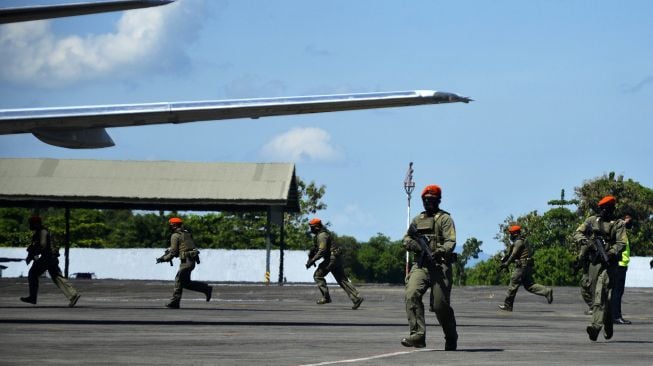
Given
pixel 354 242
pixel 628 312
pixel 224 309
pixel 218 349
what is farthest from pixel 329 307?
pixel 354 242

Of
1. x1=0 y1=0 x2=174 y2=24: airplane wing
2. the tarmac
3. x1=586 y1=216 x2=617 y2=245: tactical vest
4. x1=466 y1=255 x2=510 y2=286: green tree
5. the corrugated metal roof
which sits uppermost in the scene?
the corrugated metal roof

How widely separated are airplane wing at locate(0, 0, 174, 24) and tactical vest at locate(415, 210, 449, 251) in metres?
4.48

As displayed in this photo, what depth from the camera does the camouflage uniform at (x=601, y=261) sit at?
667 inches

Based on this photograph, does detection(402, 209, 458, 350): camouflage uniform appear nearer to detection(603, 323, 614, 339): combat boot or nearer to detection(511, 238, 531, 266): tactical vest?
detection(603, 323, 614, 339): combat boot

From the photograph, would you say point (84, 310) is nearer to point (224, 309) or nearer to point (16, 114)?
point (224, 309)

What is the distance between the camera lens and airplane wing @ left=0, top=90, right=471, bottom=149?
1942cm

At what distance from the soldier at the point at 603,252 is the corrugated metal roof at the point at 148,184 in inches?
1598

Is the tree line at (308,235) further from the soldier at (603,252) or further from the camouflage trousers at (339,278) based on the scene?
the soldier at (603,252)

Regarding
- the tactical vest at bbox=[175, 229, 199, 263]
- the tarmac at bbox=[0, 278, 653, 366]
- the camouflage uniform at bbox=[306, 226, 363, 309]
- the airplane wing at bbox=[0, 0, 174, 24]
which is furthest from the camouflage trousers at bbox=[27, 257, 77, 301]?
the airplane wing at bbox=[0, 0, 174, 24]

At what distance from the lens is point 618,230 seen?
17.4 m

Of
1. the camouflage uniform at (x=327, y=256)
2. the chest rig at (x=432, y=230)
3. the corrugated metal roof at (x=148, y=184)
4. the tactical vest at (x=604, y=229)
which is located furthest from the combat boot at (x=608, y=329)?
Answer: the corrugated metal roof at (x=148, y=184)

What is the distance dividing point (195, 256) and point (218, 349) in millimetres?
13542

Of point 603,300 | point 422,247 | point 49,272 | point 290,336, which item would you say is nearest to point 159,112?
point 290,336

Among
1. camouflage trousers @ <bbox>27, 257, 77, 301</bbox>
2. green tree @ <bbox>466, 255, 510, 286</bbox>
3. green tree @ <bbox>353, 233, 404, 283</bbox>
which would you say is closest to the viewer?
camouflage trousers @ <bbox>27, 257, 77, 301</bbox>
